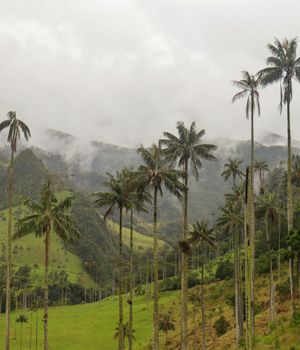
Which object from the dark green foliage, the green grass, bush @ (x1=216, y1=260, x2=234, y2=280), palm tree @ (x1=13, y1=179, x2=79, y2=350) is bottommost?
the green grass

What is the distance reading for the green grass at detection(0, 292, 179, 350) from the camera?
96.2m

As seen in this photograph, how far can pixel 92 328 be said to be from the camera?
111688 millimetres

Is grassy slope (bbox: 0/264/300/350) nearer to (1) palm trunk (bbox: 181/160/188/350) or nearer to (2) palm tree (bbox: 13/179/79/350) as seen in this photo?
(1) palm trunk (bbox: 181/160/188/350)

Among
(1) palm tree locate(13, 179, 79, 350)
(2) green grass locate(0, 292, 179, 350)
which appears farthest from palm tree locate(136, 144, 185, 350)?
(2) green grass locate(0, 292, 179, 350)

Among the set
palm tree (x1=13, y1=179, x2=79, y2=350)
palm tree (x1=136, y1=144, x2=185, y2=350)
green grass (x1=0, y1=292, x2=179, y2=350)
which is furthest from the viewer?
green grass (x1=0, y1=292, x2=179, y2=350)

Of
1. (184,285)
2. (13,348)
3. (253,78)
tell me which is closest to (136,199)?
(184,285)

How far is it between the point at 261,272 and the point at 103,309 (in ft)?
192

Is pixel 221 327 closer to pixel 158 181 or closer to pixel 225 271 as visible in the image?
pixel 158 181

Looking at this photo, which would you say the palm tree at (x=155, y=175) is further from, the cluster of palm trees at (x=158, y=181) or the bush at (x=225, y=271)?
the bush at (x=225, y=271)

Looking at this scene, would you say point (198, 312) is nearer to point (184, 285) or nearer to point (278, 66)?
point (184, 285)

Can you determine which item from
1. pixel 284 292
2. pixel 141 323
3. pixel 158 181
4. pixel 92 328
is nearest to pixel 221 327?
pixel 284 292

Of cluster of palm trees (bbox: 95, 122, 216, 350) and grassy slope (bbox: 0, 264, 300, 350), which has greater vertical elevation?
cluster of palm trees (bbox: 95, 122, 216, 350)

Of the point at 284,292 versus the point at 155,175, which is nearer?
the point at 155,175

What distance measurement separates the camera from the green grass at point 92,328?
96.2 metres
